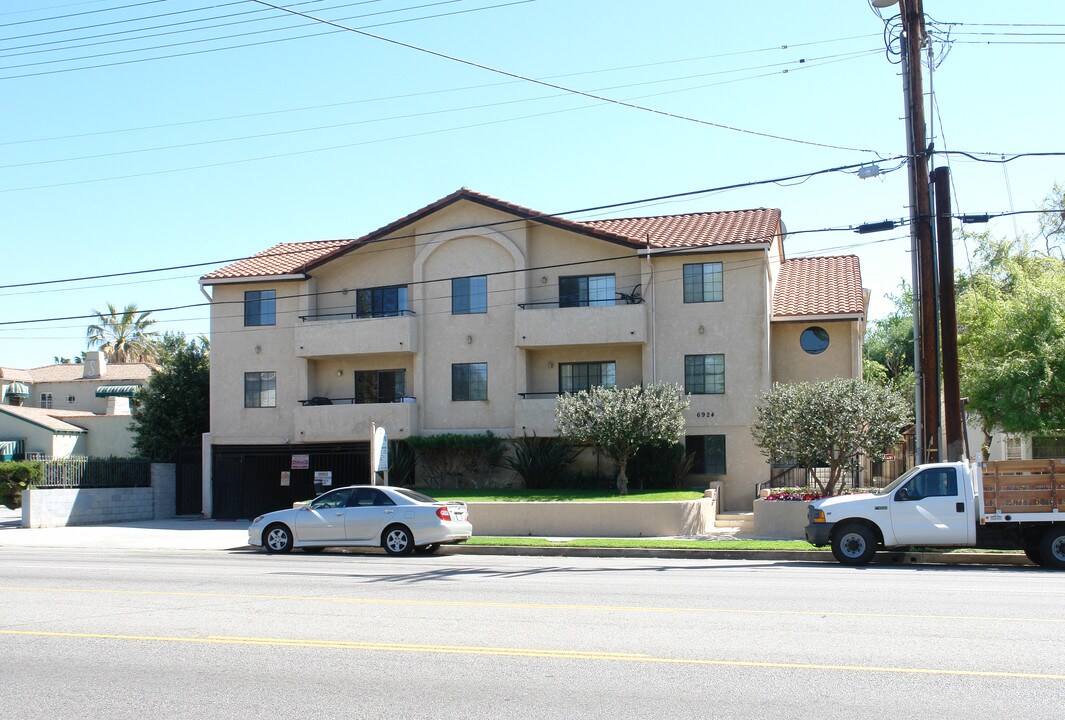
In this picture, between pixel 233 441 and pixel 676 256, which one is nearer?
pixel 676 256

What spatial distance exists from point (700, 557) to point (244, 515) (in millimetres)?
18822

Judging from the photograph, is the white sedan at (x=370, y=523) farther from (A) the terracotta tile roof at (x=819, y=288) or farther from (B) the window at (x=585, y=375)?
(A) the terracotta tile roof at (x=819, y=288)

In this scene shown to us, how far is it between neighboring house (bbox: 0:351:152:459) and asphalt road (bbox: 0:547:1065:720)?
1073 inches

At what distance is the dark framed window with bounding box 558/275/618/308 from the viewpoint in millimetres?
29953

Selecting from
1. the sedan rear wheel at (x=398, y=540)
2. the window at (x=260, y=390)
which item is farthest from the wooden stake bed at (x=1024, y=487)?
the window at (x=260, y=390)

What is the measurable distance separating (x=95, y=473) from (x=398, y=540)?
17365 millimetres

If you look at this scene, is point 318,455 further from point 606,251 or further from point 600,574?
point 600,574

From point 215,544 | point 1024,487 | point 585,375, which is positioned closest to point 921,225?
point 1024,487

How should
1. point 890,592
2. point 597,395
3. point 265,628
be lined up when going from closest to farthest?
point 265,628 → point 890,592 → point 597,395

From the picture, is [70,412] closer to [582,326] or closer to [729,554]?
[582,326]

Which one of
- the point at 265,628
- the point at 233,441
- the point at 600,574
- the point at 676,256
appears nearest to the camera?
the point at 265,628

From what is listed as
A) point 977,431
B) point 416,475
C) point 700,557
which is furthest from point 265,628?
point 977,431

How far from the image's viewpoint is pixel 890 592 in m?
12.5

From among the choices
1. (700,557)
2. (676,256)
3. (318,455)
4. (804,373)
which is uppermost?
(676,256)
